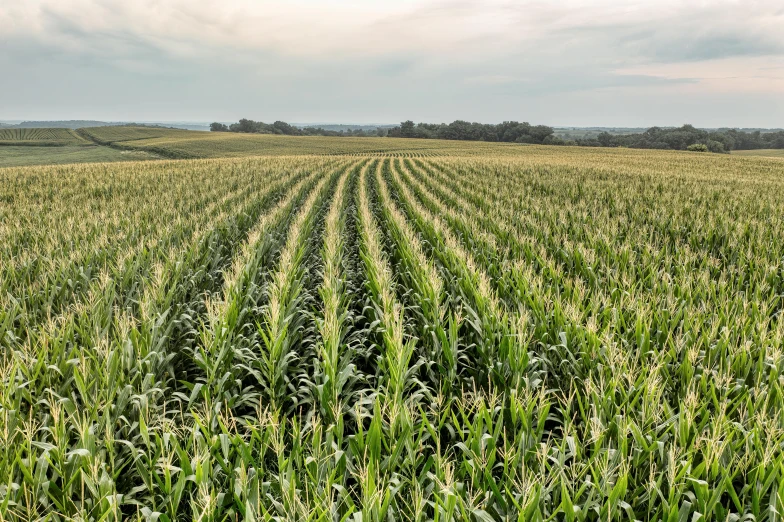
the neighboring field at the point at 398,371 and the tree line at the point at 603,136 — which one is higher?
the tree line at the point at 603,136

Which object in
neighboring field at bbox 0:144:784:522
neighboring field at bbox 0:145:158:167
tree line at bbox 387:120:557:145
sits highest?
tree line at bbox 387:120:557:145

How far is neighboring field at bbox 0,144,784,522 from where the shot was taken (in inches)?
90.0

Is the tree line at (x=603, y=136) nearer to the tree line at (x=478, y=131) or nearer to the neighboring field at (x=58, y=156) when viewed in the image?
the tree line at (x=478, y=131)

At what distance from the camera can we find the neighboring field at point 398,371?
2287 mm

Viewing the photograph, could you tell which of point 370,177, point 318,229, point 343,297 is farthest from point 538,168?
point 343,297

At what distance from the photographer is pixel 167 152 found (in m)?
66.0

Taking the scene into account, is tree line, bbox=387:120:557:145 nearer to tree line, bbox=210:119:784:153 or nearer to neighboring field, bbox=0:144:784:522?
tree line, bbox=210:119:784:153

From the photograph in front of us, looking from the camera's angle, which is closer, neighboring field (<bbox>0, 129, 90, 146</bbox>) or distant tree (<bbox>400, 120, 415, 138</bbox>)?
neighboring field (<bbox>0, 129, 90, 146</bbox>)

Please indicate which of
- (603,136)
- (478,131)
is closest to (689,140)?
(603,136)

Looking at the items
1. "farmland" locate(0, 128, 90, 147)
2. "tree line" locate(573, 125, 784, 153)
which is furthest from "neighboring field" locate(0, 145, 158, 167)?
"tree line" locate(573, 125, 784, 153)

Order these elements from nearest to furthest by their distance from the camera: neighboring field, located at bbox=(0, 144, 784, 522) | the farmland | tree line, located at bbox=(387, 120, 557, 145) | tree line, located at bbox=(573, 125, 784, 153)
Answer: neighboring field, located at bbox=(0, 144, 784, 522) < the farmland < tree line, located at bbox=(573, 125, 784, 153) < tree line, located at bbox=(387, 120, 557, 145)

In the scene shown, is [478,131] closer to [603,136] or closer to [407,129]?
[407,129]

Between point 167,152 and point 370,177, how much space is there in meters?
51.9

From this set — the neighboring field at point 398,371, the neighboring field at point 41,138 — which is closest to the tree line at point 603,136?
the neighboring field at point 41,138
